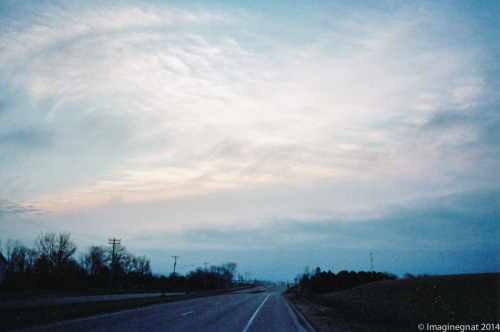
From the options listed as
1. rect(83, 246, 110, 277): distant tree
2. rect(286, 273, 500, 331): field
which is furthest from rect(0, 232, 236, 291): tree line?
rect(286, 273, 500, 331): field

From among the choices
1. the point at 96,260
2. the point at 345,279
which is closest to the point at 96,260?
the point at 96,260

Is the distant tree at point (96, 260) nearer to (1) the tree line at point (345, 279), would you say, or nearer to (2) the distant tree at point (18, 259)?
(2) the distant tree at point (18, 259)

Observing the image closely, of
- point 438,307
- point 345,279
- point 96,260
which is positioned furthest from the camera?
point 96,260

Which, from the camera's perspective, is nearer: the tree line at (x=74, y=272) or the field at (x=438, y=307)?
the field at (x=438, y=307)

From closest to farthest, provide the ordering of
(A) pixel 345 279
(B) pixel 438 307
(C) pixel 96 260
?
1. (B) pixel 438 307
2. (A) pixel 345 279
3. (C) pixel 96 260

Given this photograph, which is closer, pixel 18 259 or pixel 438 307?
pixel 438 307

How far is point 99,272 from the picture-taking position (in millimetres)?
117188

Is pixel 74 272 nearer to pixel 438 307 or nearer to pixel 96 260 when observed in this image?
pixel 96 260

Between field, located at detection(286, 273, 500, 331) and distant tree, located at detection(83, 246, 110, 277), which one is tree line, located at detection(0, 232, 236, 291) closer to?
distant tree, located at detection(83, 246, 110, 277)

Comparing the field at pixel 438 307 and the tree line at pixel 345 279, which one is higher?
the field at pixel 438 307

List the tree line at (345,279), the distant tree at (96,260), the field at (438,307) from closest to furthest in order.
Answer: the field at (438,307) < the tree line at (345,279) < the distant tree at (96,260)

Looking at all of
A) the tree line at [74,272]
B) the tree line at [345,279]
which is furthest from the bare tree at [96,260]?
the tree line at [345,279]

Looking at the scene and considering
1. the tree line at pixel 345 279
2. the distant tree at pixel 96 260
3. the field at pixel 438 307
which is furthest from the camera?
the distant tree at pixel 96 260

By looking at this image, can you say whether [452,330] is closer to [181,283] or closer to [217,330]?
[217,330]
